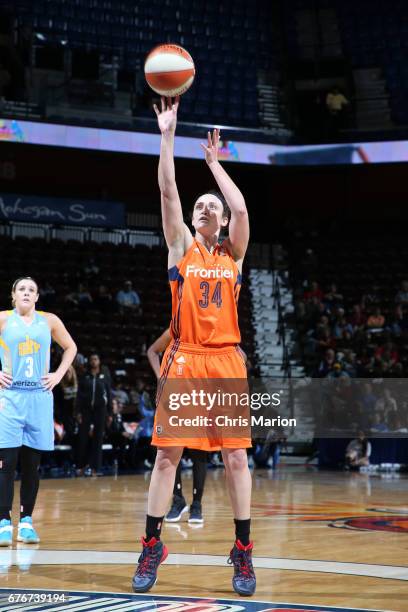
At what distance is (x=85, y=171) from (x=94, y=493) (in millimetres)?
14592

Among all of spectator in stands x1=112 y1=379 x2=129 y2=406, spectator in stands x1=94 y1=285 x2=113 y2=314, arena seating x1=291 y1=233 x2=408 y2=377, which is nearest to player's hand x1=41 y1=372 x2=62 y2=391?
spectator in stands x1=112 y1=379 x2=129 y2=406

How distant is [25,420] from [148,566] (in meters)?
2.26

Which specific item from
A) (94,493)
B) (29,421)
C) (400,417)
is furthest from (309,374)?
(29,421)

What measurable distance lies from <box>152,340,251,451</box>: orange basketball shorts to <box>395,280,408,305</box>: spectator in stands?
670 inches

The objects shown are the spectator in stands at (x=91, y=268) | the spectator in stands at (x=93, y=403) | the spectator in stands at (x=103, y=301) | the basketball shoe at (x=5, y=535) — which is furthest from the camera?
the spectator in stands at (x=91, y=268)

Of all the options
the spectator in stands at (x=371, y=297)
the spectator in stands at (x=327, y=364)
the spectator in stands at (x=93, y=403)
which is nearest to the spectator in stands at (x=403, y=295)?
the spectator in stands at (x=371, y=297)

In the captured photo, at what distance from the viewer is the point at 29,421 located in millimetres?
6961

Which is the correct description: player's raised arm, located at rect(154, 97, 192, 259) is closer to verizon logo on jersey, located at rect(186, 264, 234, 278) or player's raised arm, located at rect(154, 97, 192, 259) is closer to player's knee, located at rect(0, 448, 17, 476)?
verizon logo on jersey, located at rect(186, 264, 234, 278)

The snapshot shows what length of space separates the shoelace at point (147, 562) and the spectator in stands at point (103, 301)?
14999 millimetres

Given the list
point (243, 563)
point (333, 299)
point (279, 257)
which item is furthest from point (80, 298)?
point (243, 563)

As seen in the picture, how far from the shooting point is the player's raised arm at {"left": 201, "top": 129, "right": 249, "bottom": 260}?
5.25m

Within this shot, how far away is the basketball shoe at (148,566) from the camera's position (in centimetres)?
488

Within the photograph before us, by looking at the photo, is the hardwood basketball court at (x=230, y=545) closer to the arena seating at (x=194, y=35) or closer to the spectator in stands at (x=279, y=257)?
the spectator in stands at (x=279, y=257)

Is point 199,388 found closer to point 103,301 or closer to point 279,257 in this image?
point 103,301
